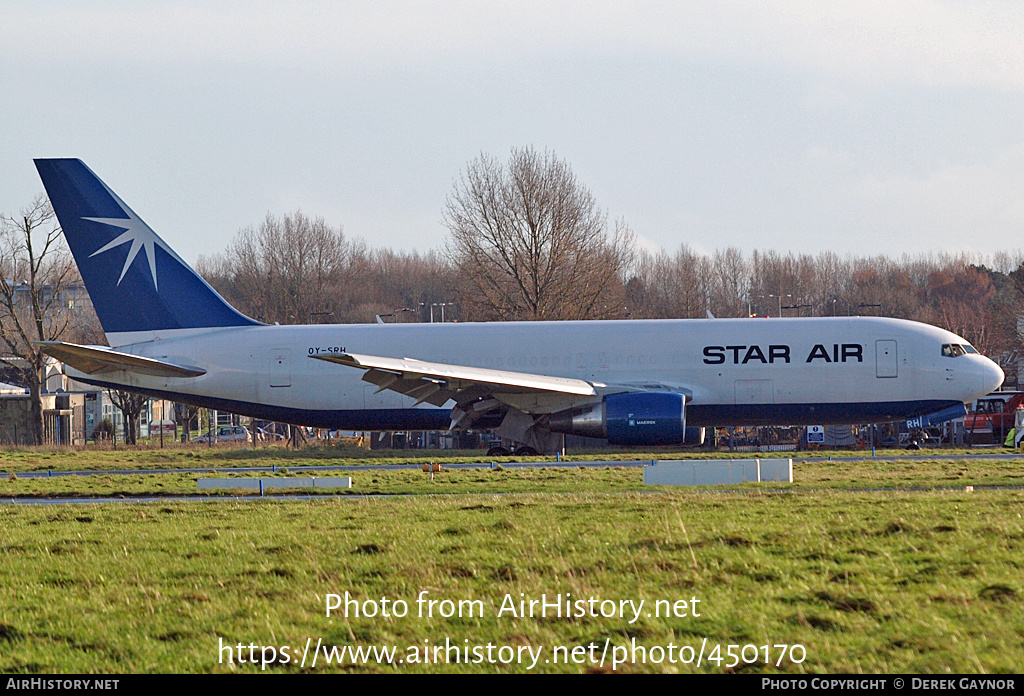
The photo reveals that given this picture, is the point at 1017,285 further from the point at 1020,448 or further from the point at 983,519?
the point at 983,519

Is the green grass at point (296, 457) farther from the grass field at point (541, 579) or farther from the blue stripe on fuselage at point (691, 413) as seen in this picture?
the grass field at point (541, 579)

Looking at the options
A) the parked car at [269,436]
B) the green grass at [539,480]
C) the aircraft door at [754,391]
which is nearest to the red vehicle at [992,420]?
the aircraft door at [754,391]

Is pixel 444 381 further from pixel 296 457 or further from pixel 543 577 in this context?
pixel 543 577

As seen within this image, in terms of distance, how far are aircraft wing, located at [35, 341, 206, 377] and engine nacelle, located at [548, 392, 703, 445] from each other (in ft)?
37.0

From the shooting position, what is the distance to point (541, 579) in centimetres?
1016

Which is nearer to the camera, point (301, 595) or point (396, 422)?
point (301, 595)

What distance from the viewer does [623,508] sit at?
15.9m

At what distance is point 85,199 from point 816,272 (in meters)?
114

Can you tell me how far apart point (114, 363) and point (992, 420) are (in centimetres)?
3357

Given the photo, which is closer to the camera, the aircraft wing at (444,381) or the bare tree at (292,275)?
the aircraft wing at (444,381)

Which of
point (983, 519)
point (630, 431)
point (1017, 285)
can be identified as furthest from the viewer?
point (1017, 285)

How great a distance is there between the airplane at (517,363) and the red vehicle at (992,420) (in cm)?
1332

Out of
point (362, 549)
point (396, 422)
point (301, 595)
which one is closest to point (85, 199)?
point (396, 422)

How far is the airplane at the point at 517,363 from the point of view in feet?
98.4
